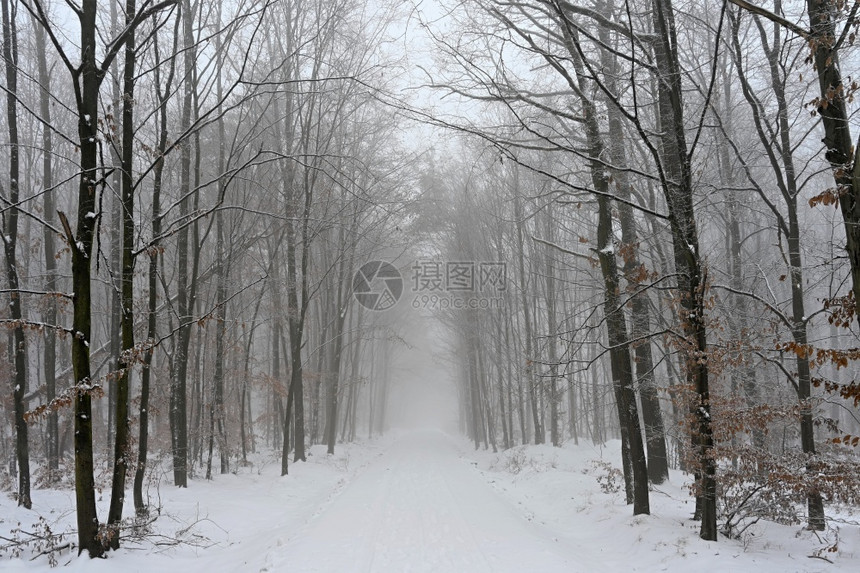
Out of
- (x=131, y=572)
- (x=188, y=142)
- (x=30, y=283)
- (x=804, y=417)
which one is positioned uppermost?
(x=188, y=142)

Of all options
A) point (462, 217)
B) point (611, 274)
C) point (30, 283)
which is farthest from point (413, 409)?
point (611, 274)

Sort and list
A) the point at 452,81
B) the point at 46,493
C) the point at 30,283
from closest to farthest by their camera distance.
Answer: the point at 452,81
the point at 46,493
the point at 30,283

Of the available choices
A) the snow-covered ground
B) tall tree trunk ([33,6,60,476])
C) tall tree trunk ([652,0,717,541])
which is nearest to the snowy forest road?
the snow-covered ground

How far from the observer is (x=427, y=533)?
24.2 feet

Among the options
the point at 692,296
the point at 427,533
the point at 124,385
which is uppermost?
the point at 692,296

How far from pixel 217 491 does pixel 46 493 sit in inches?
119

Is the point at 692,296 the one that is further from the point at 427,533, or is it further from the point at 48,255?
the point at 48,255

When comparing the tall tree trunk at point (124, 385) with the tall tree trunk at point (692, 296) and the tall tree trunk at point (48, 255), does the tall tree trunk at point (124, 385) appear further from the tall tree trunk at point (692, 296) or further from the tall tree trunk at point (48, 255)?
the tall tree trunk at point (48, 255)

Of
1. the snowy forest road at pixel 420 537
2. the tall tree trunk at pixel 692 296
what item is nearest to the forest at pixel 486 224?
the tall tree trunk at pixel 692 296

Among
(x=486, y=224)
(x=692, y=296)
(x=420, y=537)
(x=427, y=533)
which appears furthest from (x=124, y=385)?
(x=486, y=224)

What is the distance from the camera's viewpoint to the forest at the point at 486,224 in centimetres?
525

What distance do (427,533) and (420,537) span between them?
10.0 inches

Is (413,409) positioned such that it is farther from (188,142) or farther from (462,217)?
(188,142)

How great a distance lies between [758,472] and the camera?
604 cm
